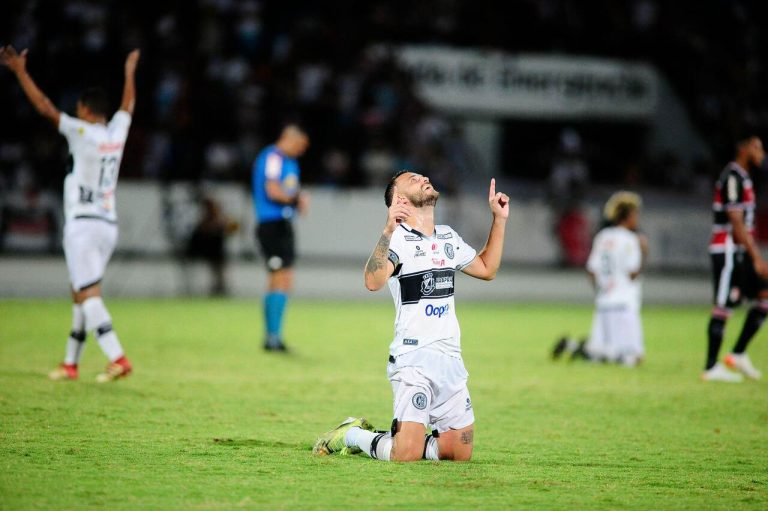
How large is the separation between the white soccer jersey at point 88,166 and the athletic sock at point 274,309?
3.39 meters

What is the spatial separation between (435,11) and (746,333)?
18.3 meters

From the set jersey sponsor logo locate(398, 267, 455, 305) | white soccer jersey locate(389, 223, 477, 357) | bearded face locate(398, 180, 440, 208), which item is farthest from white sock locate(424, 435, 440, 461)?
bearded face locate(398, 180, 440, 208)

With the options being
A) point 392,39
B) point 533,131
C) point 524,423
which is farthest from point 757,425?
point 533,131

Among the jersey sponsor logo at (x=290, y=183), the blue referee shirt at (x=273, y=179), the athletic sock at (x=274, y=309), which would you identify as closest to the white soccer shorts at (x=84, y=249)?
the athletic sock at (x=274, y=309)

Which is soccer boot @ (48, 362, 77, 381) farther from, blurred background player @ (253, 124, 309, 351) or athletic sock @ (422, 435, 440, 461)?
athletic sock @ (422, 435, 440, 461)

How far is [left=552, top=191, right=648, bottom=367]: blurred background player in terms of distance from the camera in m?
13.5

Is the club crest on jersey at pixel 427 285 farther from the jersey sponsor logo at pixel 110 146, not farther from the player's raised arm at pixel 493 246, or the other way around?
the jersey sponsor logo at pixel 110 146

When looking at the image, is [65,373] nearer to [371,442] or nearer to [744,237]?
[371,442]

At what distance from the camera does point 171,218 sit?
22.3 meters

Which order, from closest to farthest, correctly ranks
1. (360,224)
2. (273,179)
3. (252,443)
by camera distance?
(252,443)
(273,179)
(360,224)

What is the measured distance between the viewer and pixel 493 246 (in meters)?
7.27

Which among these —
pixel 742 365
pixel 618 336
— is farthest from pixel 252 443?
pixel 618 336

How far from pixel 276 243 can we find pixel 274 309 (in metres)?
0.85

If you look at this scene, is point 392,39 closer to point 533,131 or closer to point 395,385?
point 533,131
